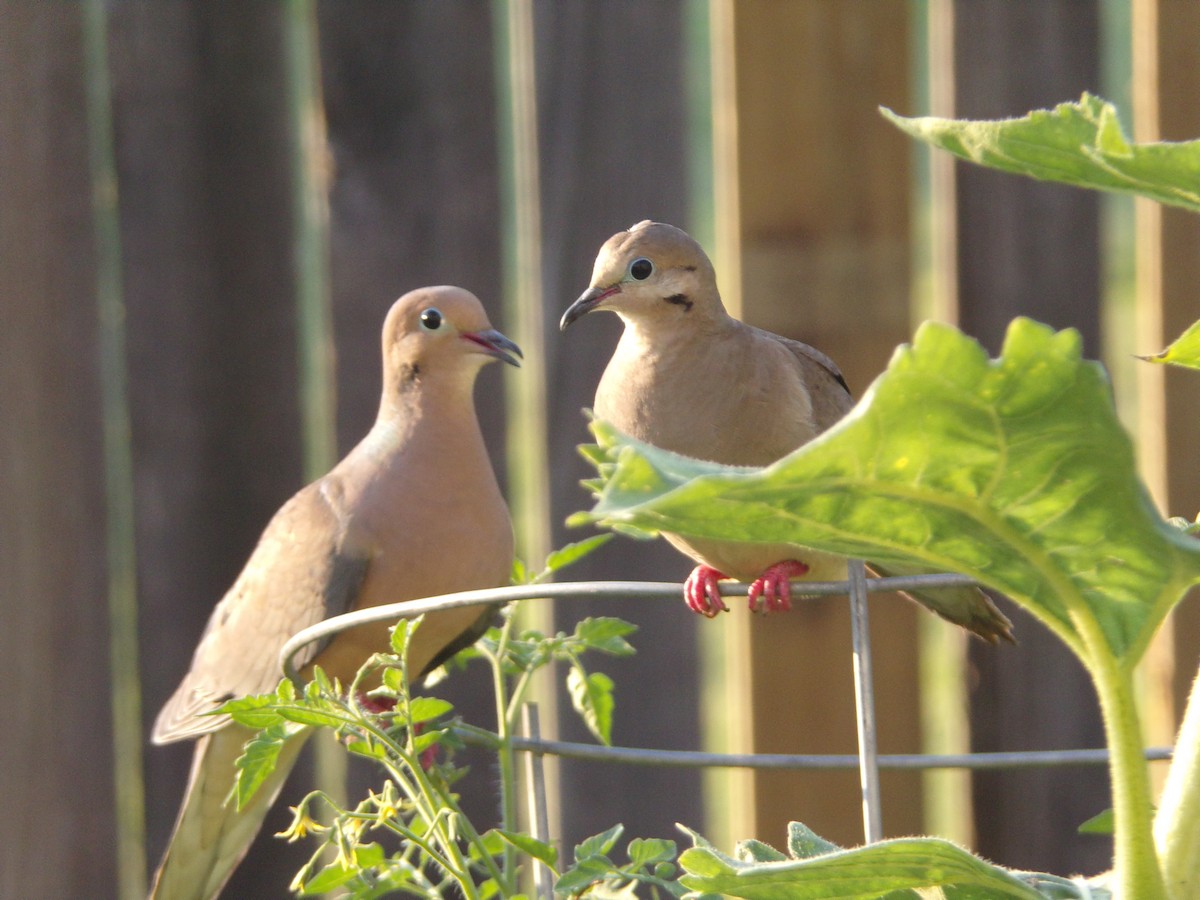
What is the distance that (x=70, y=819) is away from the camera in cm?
244

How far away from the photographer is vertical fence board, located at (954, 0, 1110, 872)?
2.22m

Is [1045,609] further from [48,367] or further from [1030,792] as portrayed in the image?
[48,367]

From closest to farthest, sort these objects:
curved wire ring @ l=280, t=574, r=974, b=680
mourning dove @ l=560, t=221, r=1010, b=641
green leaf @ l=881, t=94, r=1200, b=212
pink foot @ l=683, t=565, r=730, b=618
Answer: green leaf @ l=881, t=94, r=1200, b=212
curved wire ring @ l=280, t=574, r=974, b=680
pink foot @ l=683, t=565, r=730, b=618
mourning dove @ l=560, t=221, r=1010, b=641

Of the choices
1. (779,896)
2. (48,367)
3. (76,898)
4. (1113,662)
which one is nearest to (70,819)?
(76,898)

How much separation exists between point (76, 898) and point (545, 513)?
99 centimetres

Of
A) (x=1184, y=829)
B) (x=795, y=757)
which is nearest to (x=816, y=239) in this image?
(x=795, y=757)

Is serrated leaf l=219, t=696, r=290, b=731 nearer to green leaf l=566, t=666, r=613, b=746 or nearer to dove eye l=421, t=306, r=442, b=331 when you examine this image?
green leaf l=566, t=666, r=613, b=746

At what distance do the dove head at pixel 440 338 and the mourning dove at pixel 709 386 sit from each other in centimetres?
22

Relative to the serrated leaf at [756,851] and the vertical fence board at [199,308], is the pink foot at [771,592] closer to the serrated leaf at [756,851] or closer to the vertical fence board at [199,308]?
the serrated leaf at [756,851]

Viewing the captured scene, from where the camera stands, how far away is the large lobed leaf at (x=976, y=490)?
59 centimetres

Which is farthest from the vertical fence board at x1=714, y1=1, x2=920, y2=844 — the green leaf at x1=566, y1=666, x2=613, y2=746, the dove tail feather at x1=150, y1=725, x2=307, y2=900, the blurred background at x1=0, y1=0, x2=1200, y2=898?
the green leaf at x1=566, y1=666, x2=613, y2=746

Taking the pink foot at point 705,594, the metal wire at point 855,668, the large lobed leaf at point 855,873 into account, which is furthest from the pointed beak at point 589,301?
the large lobed leaf at point 855,873

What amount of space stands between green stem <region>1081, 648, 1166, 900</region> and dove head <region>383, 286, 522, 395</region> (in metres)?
1.44

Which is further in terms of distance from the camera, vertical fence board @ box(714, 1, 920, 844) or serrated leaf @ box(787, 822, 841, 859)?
vertical fence board @ box(714, 1, 920, 844)
